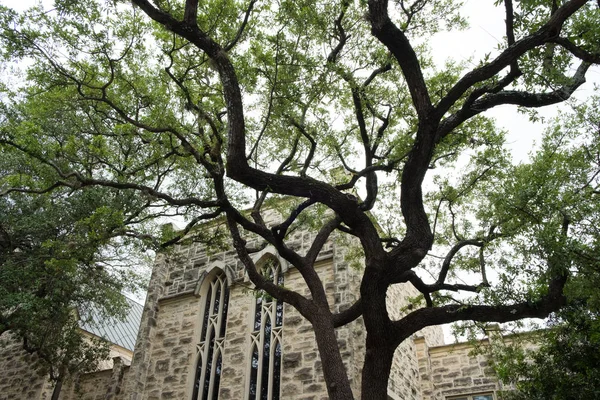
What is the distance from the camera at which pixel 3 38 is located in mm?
→ 8445

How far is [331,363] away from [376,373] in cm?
60

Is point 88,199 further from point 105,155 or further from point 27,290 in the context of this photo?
point 27,290

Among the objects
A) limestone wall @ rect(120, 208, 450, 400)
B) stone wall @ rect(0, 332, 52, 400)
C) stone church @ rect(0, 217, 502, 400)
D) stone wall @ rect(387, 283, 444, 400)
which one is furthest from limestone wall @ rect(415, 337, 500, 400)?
stone wall @ rect(0, 332, 52, 400)

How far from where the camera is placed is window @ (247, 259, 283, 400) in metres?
9.98

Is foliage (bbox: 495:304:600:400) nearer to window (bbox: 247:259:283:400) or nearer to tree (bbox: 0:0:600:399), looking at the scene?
tree (bbox: 0:0:600:399)

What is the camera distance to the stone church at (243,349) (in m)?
9.90

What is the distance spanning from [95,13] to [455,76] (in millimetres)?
6397

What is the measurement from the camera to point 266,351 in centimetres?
1047

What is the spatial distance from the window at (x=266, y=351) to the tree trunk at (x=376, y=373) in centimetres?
369

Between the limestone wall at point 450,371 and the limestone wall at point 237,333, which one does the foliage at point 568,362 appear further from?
the limestone wall at point 450,371

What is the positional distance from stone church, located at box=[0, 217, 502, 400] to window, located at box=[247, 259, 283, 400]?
0.02m

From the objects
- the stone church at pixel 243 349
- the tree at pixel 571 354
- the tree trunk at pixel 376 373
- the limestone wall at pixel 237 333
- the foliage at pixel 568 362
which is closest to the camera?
the tree trunk at pixel 376 373

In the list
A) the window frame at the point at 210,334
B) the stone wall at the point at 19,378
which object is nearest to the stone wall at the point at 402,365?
the window frame at the point at 210,334

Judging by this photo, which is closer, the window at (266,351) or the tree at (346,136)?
the tree at (346,136)
